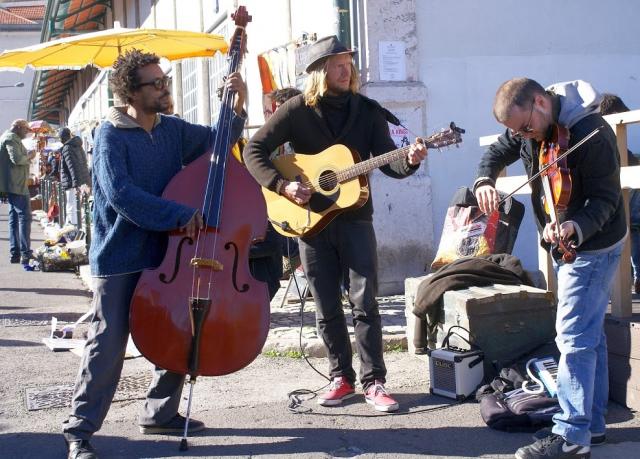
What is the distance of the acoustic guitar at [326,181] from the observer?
484 centimetres

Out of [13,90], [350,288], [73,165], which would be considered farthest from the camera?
[13,90]

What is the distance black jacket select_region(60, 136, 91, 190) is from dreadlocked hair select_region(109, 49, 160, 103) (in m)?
8.41

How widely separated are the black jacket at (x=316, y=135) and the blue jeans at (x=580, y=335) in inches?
54.4

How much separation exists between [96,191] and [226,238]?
27.3 inches

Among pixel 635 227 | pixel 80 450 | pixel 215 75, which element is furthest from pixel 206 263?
pixel 215 75

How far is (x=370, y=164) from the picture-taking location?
188 inches

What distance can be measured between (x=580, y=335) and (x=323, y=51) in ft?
6.71

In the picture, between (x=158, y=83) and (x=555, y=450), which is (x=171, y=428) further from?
(x=555, y=450)

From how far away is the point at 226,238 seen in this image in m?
4.23

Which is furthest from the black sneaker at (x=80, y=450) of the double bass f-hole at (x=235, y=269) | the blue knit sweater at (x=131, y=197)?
the double bass f-hole at (x=235, y=269)

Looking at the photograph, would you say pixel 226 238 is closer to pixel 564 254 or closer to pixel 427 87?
pixel 564 254

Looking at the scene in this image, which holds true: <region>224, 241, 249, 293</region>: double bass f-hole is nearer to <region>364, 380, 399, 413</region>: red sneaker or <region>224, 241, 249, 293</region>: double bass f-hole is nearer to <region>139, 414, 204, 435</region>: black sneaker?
<region>139, 414, 204, 435</region>: black sneaker

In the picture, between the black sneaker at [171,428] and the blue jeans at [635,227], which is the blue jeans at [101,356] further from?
the blue jeans at [635,227]

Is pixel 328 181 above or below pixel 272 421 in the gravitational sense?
above
